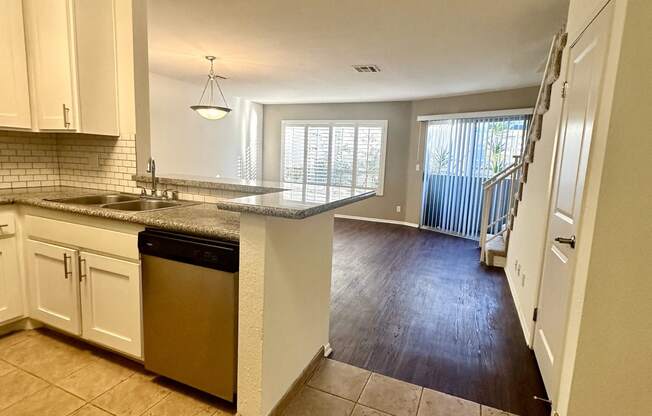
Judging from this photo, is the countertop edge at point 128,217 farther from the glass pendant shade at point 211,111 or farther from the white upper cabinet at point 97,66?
the glass pendant shade at point 211,111

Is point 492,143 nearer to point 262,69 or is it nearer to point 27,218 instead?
point 262,69

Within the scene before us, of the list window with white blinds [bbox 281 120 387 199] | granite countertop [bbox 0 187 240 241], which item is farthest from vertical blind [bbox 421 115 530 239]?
granite countertop [bbox 0 187 240 241]

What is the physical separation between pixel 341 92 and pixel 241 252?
5204 mm

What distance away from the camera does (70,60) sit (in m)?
2.22

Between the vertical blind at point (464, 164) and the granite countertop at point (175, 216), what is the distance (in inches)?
171

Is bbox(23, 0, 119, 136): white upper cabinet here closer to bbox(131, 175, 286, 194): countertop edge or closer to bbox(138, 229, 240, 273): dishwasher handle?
bbox(131, 175, 286, 194): countertop edge

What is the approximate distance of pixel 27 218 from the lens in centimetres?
216

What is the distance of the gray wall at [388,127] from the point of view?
22.1 ft

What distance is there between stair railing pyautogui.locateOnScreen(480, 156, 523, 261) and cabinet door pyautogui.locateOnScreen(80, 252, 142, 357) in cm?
379

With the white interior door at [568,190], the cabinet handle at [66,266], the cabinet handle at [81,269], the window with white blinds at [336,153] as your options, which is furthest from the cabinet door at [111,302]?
the window with white blinds at [336,153]

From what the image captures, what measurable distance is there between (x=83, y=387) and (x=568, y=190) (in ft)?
8.80

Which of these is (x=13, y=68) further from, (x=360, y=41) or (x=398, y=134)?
(x=398, y=134)

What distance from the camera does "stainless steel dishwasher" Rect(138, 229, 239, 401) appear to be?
150 cm

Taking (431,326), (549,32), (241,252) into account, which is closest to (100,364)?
(241,252)
